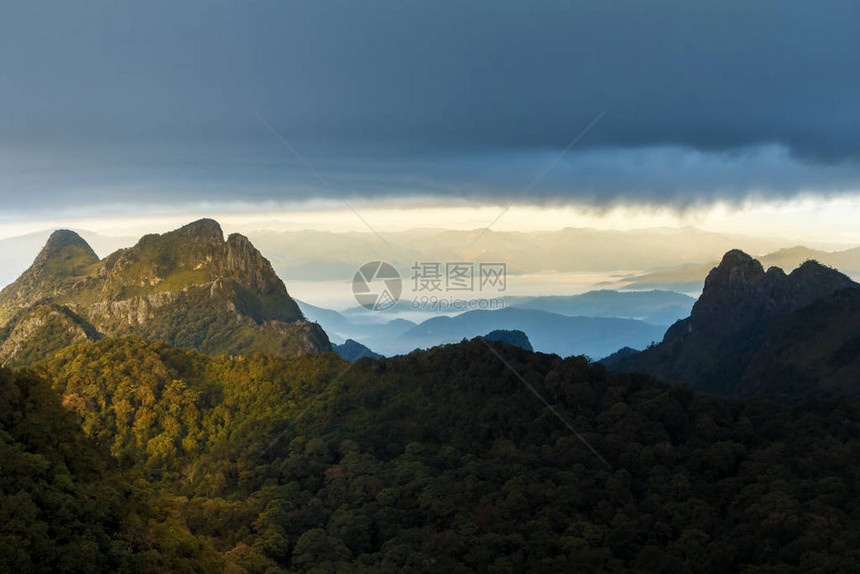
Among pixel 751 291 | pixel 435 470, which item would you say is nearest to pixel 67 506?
pixel 435 470

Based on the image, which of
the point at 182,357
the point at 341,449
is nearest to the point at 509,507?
the point at 341,449

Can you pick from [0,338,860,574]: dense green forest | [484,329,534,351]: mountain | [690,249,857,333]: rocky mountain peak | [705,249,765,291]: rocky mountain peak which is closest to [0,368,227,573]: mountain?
[0,338,860,574]: dense green forest

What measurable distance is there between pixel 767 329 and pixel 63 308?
125m

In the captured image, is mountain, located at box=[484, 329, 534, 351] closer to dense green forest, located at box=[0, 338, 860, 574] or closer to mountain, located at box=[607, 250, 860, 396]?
mountain, located at box=[607, 250, 860, 396]

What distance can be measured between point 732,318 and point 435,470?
345ft

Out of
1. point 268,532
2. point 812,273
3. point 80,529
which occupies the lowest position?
point 268,532

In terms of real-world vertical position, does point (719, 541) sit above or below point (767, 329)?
below

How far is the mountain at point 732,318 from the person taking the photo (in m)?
136

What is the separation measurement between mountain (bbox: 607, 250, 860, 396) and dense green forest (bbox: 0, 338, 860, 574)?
66.6 metres

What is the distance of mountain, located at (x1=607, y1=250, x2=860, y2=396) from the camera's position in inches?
5374

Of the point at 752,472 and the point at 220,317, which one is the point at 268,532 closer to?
the point at 752,472

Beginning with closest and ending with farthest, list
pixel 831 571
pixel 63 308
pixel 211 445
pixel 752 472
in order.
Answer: pixel 831 571 < pixel 752 472 < pixel 211 445 < pixel 63 308

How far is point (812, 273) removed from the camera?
14475 centimetres

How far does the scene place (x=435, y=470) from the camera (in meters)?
58.8
